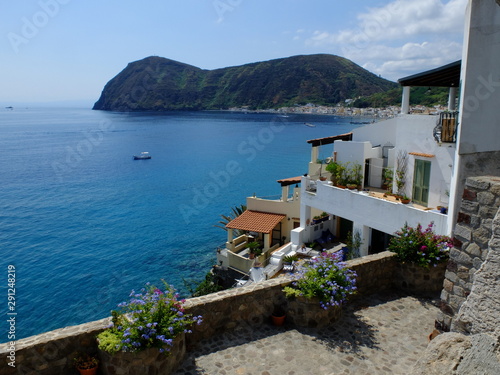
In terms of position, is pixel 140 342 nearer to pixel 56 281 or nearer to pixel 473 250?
pixel 473 250

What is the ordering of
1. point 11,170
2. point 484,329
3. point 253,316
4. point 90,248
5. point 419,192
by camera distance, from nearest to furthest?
point 484,329 < point 253,316 < point 419,192 < point 90,248 < point 11,170

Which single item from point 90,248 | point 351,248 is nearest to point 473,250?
point 351,248

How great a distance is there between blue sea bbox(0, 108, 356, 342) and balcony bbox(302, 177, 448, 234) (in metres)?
12.8

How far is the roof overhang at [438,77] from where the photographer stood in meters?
14.1

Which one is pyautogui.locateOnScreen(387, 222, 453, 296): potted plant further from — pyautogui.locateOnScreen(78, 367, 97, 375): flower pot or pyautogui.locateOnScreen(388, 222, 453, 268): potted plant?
pyautogui.locateOnScreen(78, 367, 97, 375): flower pot

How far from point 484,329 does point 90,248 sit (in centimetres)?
3506

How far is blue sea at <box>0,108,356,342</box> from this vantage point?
2716 centimetres

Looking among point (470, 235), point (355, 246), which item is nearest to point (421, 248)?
point (470, 235)

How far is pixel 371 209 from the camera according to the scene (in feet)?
54.4

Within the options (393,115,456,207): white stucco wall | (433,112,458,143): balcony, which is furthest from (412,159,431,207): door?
(433,112,458,143): balcony

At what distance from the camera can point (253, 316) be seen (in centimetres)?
765

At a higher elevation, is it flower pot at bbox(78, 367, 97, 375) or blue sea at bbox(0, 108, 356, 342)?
flower pot at bbox(78, 367, 97, 375)

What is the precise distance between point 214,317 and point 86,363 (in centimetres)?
228

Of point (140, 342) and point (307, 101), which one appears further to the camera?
point (307, 101)
